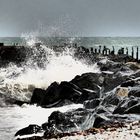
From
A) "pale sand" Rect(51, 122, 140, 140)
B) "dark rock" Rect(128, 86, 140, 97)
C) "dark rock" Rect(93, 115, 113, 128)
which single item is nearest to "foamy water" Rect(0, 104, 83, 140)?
"dark rock" Rect(93, 115, 113, 128)

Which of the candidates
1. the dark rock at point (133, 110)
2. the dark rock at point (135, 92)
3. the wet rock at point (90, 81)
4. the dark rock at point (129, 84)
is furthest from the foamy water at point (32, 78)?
the dark rock at point (133, 110)

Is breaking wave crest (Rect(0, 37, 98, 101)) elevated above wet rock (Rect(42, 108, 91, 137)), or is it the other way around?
breaking wave crest (Rect(0, 37, 98, 101))

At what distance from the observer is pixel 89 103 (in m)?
30.3

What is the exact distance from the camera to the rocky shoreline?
23422 mm

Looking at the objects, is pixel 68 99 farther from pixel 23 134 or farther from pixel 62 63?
pixel 62 63

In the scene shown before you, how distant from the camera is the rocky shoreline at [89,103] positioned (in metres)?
23.4

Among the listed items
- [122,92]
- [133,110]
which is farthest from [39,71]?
[133,110]

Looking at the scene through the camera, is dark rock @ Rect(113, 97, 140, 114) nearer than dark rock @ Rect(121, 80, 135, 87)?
Yes

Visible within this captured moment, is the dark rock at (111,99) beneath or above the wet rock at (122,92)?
beneath

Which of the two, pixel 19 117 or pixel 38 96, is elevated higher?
pixel 38 96

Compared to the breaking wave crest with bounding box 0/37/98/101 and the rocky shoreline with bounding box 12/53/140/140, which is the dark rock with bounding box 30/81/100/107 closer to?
the rocky shoreline with bounding box 12/53/140/140

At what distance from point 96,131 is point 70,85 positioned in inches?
645

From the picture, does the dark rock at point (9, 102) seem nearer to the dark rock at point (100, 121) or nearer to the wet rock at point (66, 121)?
the wet rock at point (66, 121)

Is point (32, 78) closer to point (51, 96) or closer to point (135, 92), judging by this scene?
point (51, 96)
